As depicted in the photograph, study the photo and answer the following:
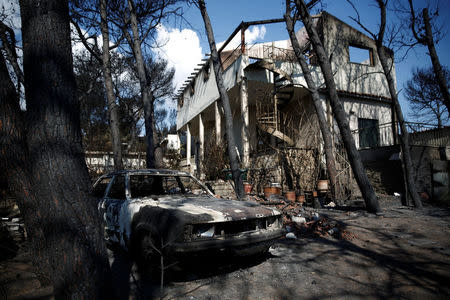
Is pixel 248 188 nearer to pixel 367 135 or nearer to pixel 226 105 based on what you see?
pixel 226 105

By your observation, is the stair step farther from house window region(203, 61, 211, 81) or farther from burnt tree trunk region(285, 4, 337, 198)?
house window region(203, 61, 211, 81)

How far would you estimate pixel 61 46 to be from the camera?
212 centimetres

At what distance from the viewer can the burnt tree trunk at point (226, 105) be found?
793cm

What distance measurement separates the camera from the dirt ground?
2.76 metres

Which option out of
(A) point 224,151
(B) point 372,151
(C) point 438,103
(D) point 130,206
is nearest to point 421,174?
(B) point 372,151

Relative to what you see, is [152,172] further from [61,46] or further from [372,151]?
[372,151]

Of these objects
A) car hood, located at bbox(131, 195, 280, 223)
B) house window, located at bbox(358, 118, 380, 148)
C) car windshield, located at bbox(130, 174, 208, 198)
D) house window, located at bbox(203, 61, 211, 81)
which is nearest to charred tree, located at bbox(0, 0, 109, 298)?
car hood, located at bbox(131, 195, 280, 223)

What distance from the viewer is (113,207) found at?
3.88 metres

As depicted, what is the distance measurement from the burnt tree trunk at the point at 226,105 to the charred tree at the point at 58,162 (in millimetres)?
6002

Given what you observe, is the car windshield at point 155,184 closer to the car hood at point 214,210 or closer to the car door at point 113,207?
the car door at point 113,207

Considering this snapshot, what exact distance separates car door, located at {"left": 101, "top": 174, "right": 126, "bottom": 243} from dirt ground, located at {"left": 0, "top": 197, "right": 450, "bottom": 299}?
1.27 feet

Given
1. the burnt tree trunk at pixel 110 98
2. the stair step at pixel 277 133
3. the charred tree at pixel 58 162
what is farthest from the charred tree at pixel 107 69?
the charred tree at pixel 58 162

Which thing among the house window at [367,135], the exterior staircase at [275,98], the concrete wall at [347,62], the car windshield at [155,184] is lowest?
the car windshield at [155,184]

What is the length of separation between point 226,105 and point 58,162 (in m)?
7.10
